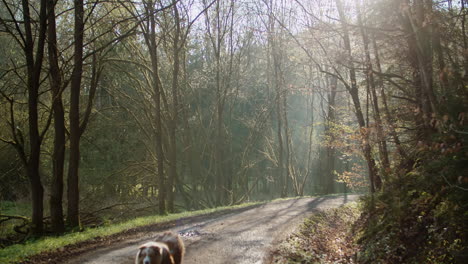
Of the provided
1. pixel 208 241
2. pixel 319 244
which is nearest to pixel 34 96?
pixel 208 241

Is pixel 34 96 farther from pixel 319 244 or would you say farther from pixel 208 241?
pixel 319 244

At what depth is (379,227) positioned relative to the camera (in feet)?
32.9

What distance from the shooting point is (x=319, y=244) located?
11.7 m

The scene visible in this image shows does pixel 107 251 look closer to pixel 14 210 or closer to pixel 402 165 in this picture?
pixel 402 165

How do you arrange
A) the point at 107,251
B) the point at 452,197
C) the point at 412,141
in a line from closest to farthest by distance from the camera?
1. the point at 452,197
2. the point at 107,251
3. the point at 412,141

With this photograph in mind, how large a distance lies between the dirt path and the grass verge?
14.5 inches

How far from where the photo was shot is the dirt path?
29.1 feet

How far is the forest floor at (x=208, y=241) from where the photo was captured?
28.9 ft

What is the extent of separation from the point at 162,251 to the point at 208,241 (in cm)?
421

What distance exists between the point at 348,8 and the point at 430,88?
6.90 m

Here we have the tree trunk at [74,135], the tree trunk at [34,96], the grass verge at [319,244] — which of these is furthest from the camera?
the tree trunk at [74,135]

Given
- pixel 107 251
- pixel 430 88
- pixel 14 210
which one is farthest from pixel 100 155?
pixel 430 88

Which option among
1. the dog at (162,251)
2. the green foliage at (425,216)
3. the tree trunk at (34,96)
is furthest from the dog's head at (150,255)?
the tree trunk at (34,96)

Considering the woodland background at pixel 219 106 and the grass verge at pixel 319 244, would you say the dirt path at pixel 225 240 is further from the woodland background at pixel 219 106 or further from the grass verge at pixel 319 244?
the woodland background at pixel 219 106
